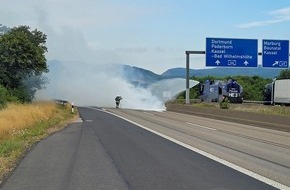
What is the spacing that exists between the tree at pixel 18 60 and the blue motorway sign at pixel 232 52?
1708 cm

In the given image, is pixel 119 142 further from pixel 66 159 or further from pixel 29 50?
pixel 29 50

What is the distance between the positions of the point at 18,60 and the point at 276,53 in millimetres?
23582

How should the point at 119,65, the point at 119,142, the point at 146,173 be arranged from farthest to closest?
the point at 119,65, the point at 119,142, the point at 146,173

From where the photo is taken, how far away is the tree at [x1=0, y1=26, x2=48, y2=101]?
44.1 m

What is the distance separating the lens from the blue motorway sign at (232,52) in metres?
40.9

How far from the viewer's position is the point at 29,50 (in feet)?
149

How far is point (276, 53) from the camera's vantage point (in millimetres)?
40344

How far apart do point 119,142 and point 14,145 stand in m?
3.68

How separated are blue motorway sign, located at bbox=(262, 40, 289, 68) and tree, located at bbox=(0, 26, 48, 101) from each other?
21799mm

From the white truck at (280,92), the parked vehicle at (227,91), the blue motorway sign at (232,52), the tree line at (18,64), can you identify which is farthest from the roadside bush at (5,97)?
the white truck at (280,92)

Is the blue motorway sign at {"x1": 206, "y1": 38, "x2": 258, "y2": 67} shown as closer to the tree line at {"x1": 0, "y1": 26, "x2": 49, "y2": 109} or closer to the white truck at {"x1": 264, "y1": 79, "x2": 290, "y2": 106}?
the white truck at {"x1": 264, "y1": 79, "x2": 290, "y2": 106}

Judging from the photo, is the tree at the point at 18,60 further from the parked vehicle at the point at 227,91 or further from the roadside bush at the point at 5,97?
the parked vehicle at the point at 227,91

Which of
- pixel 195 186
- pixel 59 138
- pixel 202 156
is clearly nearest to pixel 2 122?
pixel 59 138

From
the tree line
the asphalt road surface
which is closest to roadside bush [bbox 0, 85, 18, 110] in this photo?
the tree line
